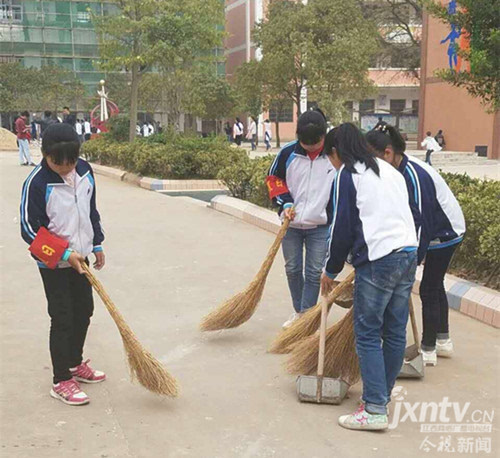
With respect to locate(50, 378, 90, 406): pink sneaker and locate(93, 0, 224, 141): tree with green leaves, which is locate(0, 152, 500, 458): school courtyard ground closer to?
locate(50, 378, 90, 406): pink sneaker

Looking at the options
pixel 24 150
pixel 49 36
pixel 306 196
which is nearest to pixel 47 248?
pixel 306 196

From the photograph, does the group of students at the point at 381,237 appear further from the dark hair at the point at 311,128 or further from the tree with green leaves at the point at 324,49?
the tree with green leaves at the point at 324,49

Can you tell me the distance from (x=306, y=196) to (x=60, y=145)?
1.65 meters

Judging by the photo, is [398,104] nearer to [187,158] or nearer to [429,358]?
[187,158]

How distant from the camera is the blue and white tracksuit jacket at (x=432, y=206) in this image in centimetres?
331

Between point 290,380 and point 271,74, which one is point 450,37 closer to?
point 271,74

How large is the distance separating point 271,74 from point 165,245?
775 inches

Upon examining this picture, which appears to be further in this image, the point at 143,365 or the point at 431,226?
the point at 431,226

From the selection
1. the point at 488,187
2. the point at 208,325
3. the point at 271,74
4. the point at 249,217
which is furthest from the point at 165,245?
the point at 271,74

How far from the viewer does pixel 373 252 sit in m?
2.76

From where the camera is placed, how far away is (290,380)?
356 centimetres

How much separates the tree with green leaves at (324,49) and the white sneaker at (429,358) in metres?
20.6

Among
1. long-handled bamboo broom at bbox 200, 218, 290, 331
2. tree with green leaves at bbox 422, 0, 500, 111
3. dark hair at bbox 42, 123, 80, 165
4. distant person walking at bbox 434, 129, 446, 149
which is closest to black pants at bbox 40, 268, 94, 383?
dark hair at bbox 42, 123, 80, 165

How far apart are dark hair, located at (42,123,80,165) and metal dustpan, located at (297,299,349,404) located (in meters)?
1.46
